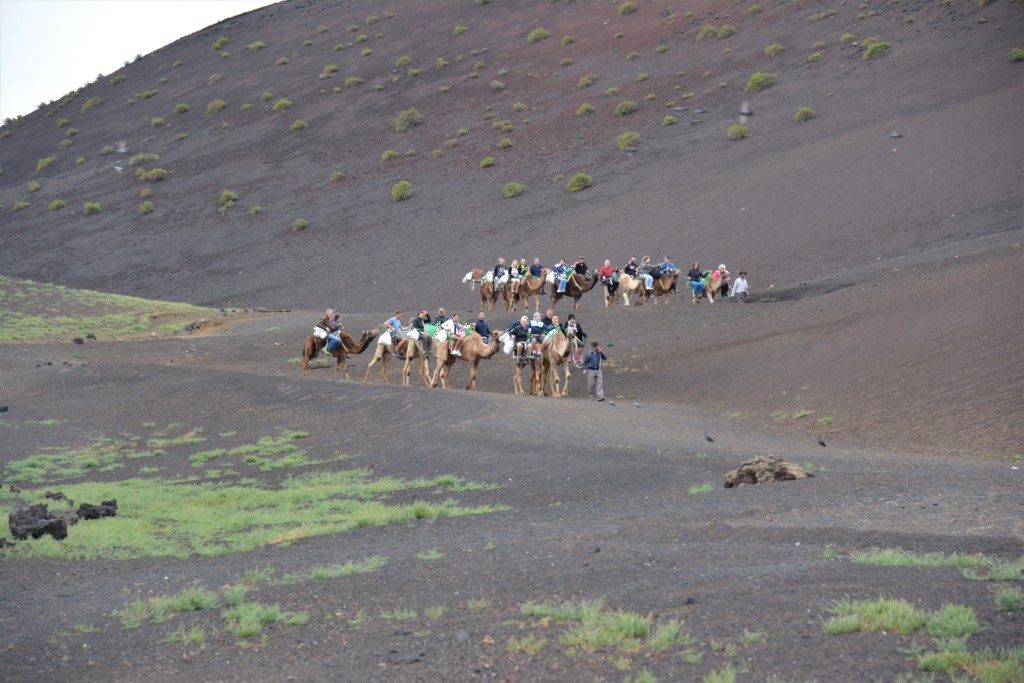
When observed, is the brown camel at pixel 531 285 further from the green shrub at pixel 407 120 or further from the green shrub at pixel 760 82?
the green shrub at pixel 407 120

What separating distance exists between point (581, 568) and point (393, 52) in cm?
10338

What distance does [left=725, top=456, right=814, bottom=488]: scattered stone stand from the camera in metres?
17.2

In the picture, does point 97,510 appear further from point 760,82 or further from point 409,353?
point 760,82

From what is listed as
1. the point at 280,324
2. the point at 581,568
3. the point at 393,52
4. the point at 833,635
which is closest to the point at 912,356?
the point at 581,568

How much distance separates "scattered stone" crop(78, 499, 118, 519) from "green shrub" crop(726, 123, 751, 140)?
6226cm

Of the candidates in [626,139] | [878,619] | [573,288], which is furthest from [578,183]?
[878,619]

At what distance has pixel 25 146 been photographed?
117188 mm

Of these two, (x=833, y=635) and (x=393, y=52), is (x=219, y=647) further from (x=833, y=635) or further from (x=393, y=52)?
(x=393, y=52)

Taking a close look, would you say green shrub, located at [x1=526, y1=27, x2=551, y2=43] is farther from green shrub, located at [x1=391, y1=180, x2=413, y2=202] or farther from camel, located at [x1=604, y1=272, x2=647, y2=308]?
camel, located at [x1=604, y1=272, x2=647, y2=308]

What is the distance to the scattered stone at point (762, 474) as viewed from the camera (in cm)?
1723

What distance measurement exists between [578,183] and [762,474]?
194ft

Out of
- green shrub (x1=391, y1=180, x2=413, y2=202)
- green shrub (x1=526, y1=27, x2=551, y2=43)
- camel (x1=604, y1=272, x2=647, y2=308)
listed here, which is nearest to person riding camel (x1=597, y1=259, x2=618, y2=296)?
camel (x1=604, y1=272, x2=647, y2=308)

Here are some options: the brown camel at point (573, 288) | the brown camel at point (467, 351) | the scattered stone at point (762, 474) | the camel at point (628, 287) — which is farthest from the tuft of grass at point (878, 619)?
the camel at point (628, 287)

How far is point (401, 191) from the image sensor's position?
81812 mm
